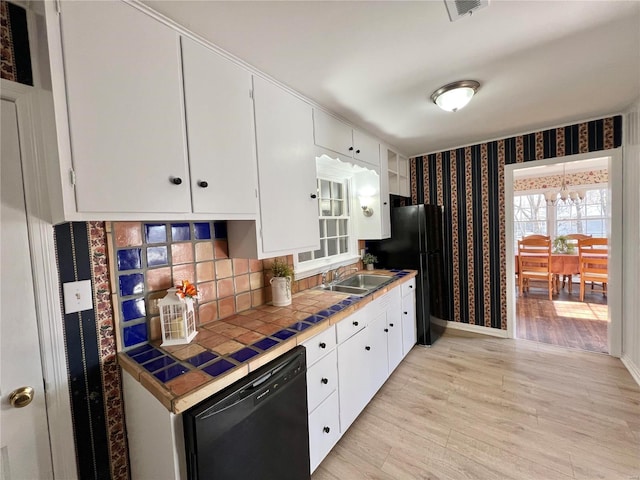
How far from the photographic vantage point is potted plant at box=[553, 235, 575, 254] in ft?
16.5

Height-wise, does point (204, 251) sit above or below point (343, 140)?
below

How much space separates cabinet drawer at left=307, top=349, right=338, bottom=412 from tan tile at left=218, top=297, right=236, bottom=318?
60cm

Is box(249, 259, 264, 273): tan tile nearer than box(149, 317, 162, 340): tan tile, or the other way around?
box(149, 317, 162, 340): tan tile

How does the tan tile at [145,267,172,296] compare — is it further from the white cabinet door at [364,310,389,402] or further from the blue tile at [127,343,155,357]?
the white cabinet door at [364,310,389,402]

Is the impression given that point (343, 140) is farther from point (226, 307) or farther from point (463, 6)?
point (226, 307)

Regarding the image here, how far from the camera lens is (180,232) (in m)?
1.44

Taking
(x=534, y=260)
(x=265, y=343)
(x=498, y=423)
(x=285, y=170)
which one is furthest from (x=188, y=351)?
Answer: (x=534, y=260)

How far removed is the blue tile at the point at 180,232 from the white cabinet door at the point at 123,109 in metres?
0.32

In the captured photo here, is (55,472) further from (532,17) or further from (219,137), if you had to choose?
(532,17)

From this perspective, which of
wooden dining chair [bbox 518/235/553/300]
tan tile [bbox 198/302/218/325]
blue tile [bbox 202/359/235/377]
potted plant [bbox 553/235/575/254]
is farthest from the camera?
potted plant [bbox 553/235/575/254]

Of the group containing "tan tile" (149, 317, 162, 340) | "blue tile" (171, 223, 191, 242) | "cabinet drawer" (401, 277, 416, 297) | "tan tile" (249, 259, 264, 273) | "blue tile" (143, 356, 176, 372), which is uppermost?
"blue tile" (171, 223, 191, 242)

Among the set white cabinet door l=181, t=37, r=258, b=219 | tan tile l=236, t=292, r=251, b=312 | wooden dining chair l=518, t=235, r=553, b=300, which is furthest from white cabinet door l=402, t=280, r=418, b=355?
wooden dining chair l=518, t=235, r=553, b=300

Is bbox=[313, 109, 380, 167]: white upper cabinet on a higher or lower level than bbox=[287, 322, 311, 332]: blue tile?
higher

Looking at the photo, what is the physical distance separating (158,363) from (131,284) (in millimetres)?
400
